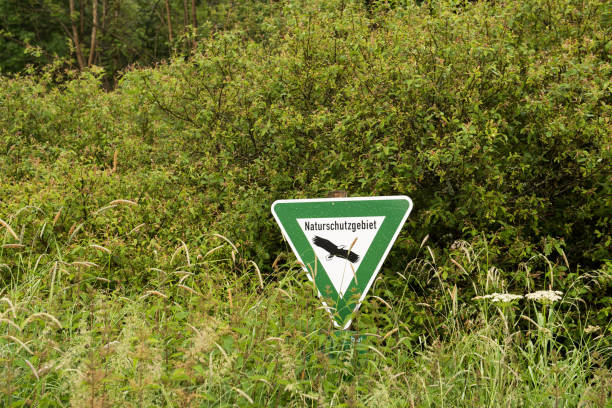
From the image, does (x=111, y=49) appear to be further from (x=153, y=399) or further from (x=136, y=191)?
(x=153, y=399)

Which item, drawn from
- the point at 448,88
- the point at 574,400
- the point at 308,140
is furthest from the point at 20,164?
the point at 574,400

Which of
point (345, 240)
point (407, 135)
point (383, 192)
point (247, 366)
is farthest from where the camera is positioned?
point (383, 192)

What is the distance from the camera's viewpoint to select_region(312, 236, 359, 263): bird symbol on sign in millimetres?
3746

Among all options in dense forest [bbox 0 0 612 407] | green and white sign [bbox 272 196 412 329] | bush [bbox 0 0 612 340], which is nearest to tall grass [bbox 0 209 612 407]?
dense forest [bbox 0 0 612 407]

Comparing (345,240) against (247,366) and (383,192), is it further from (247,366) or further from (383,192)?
(383,192)

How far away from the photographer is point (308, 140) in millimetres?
6277

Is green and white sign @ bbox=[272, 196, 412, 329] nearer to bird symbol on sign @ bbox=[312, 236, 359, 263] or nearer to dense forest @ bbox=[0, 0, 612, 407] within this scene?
bird symbol on sign @ bbox=[312, 236, 359, 263]

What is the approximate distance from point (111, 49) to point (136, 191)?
1851cm

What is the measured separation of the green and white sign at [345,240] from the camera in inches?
145

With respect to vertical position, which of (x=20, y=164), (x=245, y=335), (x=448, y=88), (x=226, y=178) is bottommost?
(x=20, y=164)

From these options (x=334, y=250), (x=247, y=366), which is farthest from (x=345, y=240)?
(x=247, y=366)

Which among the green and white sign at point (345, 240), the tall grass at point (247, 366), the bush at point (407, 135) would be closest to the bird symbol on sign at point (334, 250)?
the green and white sign at point (345, 240)

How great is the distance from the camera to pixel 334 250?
12.5 feet

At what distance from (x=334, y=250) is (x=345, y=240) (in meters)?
0.09
